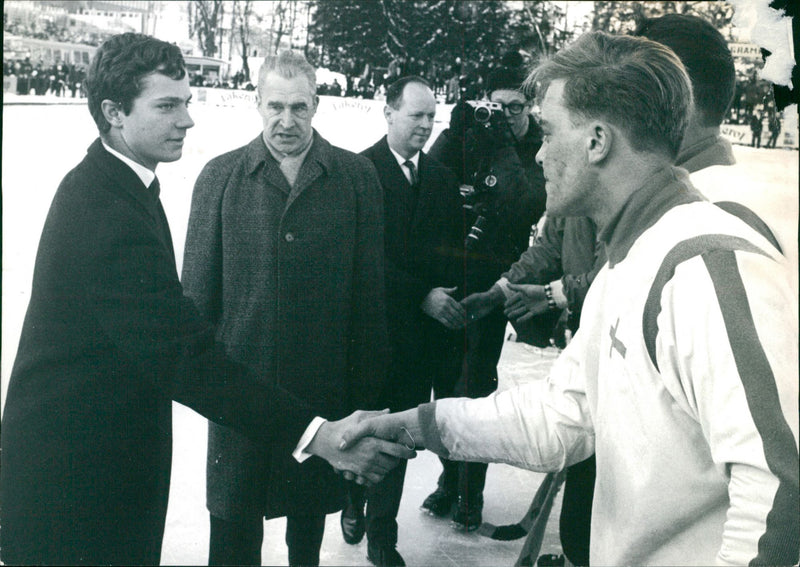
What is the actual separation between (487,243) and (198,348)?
0.94 m

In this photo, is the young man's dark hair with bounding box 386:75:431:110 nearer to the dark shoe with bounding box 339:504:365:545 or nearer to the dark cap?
the dark cap

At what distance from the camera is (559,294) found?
2426 mm

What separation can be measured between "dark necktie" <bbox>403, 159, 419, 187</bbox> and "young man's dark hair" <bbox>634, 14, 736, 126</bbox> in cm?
73

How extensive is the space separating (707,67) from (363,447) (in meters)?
1.23

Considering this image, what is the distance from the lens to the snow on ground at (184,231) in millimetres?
1898

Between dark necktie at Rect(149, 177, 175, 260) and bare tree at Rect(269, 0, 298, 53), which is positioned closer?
dark necktie at Rect(149, 177, 175, 260)

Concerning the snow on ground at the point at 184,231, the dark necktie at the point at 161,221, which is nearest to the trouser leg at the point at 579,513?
the snow on ground at the point at 184,231

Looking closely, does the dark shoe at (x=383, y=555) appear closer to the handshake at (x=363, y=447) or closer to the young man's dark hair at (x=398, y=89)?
the handshake at (x=363, y=447)

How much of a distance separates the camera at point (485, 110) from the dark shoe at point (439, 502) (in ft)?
3.61

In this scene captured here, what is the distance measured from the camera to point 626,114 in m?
1.55

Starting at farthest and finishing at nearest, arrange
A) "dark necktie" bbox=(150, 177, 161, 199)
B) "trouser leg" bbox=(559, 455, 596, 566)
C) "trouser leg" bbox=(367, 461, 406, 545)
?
"trouser leg" bbox=(367, 461, 406, 545), "trouser leg" bbox=(559, 455, 596, 566), "dark necktie" bbox=(150, 177, 161, 199)

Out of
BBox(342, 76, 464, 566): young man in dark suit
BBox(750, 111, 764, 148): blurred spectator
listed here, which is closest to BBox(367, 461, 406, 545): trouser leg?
BBox(342, 76, 464, 566): young man in dark suit

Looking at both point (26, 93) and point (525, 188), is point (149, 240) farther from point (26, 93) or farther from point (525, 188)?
point (525, 188)

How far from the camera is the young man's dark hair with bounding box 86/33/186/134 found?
181 cm
